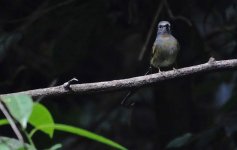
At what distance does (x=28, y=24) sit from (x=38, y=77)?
1140mm

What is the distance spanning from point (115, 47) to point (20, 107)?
4901 mm

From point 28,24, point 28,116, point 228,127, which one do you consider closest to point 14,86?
point 28,24

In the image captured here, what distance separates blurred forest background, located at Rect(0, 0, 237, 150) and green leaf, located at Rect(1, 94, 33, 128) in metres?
2.38

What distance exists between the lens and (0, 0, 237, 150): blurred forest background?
4.34 meters

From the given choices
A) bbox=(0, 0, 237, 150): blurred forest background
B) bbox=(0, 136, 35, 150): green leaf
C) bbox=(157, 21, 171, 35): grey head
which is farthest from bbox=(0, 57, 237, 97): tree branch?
bbox=(157, 21, 171, 35): grey head

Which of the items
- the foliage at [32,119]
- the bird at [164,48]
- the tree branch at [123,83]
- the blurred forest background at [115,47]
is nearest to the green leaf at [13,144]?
the foliage at [32,119]

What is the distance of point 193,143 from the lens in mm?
4461

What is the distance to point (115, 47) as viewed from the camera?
6.22 metres

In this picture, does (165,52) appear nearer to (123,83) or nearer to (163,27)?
(163,27)

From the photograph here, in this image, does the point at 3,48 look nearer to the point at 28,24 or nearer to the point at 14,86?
the point at 28,24

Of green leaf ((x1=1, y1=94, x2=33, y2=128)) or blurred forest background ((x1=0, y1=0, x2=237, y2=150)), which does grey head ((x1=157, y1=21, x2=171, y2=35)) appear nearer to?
blurred forest background ((x1=0, y1=0, x2=237, y2=150))

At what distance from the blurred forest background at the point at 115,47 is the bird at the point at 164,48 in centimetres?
10

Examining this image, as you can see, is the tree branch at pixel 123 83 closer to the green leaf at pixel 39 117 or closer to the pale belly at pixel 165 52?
the green leaf at pixel 39 117

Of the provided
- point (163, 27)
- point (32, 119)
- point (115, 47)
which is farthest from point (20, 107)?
point (115, 47)
